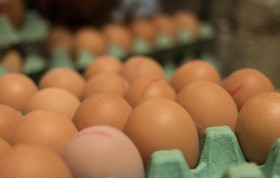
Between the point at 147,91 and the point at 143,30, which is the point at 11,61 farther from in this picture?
the point at 147,91

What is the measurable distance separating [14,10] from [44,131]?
0.65m

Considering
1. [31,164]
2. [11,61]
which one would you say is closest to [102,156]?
[31,164]

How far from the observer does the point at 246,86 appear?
75cm

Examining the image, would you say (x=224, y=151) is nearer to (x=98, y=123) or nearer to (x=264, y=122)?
(x=264, y=122)

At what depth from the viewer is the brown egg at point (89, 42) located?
126 cm

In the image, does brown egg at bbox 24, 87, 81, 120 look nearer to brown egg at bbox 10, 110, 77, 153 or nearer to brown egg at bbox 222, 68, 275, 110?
brown egg at bbox 10, 110, 77, 153

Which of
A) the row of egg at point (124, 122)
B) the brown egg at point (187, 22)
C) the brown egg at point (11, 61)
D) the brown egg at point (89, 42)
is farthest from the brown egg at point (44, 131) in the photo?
the brown egg at point (187, 22)

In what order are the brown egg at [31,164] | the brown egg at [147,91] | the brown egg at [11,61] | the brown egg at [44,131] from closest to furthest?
the brown egg at [31,164] → the brown egg at [44,131] → the brown egg at [147,91] → the brown egg at [11,61]

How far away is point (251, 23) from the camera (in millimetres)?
1285

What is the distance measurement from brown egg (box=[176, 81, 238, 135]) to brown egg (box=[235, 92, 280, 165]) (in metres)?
0.02

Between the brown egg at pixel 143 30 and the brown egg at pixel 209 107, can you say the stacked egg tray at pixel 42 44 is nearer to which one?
the brown egg at pixel 143 30

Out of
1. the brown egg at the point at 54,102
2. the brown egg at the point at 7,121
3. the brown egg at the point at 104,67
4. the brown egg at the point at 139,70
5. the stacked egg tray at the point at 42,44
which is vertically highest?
the brown egg at the point at 7,121

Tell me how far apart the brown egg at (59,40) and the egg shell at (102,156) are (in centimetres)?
77

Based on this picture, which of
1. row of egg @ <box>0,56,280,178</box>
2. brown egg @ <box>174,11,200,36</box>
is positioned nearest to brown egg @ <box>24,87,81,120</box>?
row of egg @ <box>0,56,280,178</box>
